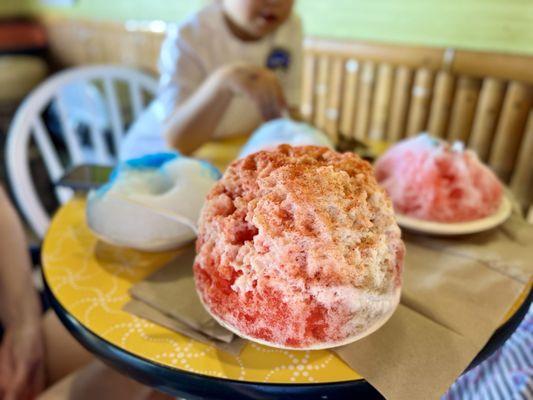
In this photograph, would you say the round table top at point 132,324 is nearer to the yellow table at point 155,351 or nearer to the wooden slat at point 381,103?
the yellow table at point 155,351

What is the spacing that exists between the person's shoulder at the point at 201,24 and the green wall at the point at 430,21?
87 cm

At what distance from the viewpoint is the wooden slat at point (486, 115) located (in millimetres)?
1512

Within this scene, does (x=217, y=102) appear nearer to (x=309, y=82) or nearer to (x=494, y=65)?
(x=494, y=65)

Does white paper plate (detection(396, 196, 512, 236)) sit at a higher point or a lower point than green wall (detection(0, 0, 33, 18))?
higher

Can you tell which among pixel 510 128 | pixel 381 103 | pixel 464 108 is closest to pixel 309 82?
pixel 381 103

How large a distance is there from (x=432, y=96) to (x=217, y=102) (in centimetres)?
108

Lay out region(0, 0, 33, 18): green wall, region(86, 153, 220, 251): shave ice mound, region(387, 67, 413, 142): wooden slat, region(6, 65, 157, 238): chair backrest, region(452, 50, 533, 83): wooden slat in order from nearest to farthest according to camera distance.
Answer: region(86, 153, 220, 251): shave ice mound → region(6, 65, 157, 238): chair backrest → region(452, 50, 533, 83): wooden slat → region(387, 67, 413, 142): wooden slat → region(0, 0, 33, 18): green wall

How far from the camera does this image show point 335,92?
1.95m

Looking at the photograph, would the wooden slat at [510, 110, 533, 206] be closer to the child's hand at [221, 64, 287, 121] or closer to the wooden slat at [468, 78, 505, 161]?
the wooden slat at [468, 78, 505, 161]

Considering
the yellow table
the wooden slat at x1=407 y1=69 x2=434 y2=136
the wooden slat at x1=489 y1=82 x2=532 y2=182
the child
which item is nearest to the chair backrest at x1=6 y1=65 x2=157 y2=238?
the child

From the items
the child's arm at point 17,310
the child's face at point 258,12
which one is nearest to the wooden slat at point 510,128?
the child's face at point 258,12

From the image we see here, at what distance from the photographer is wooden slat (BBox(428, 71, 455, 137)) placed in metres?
1.61

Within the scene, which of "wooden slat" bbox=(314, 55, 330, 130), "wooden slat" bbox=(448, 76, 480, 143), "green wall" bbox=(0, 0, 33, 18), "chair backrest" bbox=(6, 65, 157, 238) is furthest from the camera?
"green wall" bbox=(0, 0, 33, 18)

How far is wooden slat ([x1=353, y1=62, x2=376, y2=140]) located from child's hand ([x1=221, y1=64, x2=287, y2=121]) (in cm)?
95
